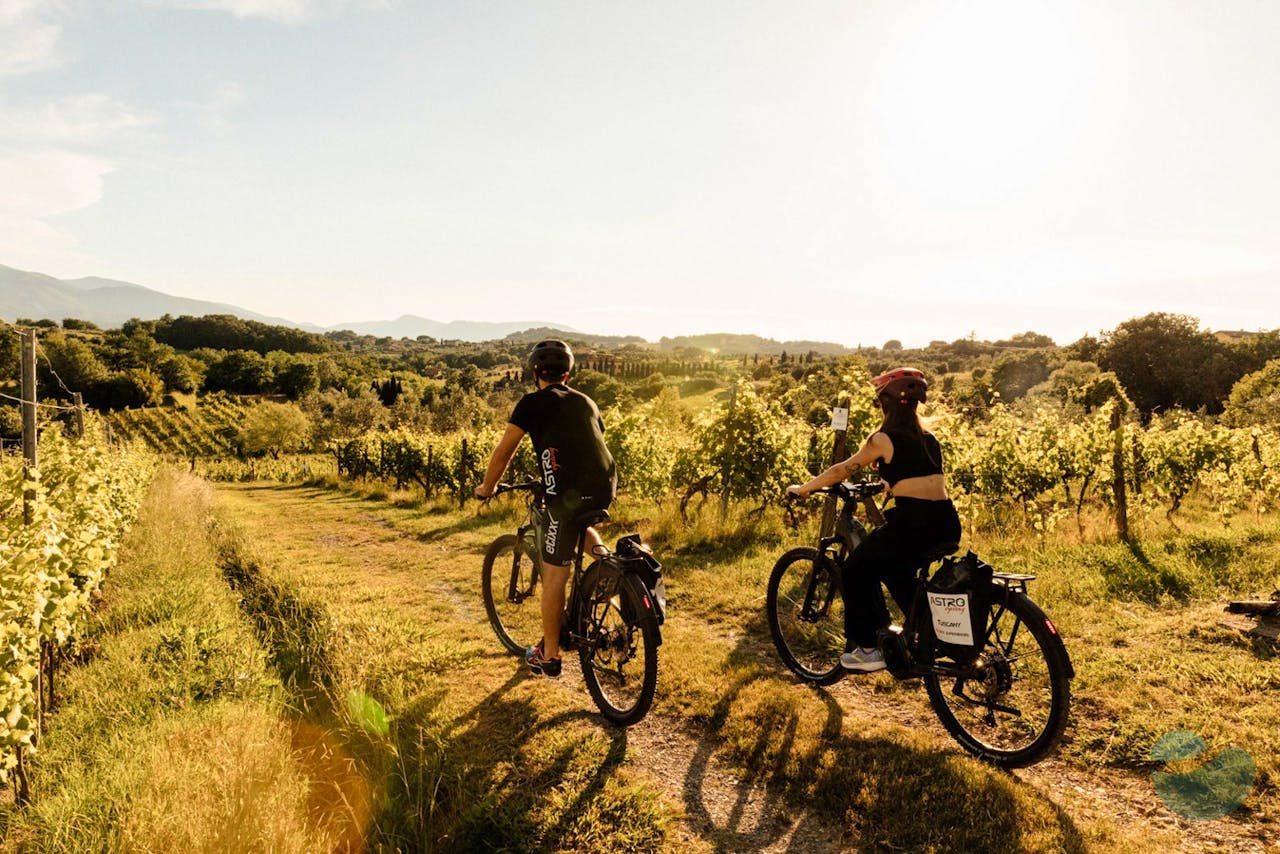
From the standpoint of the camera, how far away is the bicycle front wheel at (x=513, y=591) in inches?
213

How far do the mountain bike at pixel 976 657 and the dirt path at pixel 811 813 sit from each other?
19 centimetres

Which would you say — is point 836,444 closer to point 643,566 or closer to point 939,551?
point 939,551

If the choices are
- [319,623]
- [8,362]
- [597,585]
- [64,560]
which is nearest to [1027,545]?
[597,585]

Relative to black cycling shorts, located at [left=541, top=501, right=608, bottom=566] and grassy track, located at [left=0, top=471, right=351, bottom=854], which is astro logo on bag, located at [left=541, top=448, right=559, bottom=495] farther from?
grassy track, located at [left=0, top=471, right=351, bottom=854]

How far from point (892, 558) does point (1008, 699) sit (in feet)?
4.66

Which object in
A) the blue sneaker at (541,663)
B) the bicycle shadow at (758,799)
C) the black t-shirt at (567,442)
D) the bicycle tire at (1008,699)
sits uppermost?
the black t-shirt at (567,442)

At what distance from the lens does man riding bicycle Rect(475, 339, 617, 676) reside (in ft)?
13.4

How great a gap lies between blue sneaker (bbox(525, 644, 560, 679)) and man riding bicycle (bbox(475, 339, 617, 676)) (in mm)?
426

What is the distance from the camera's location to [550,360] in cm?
419

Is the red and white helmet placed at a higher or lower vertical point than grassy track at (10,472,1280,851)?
higher

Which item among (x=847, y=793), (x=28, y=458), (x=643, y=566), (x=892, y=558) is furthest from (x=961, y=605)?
(x=28, y=458)

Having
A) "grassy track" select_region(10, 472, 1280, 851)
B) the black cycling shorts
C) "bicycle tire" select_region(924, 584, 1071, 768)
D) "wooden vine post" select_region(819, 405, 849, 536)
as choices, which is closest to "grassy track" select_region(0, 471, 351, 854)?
"grassy track" select_region(10, 472, 1280, 851)

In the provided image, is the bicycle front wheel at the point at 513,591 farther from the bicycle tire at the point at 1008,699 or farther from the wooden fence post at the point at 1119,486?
the wooden fence post at the point at 1119,486

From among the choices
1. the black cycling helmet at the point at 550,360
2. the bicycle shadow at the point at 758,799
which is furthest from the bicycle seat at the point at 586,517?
the bicycle shadow at the point at 758,799
